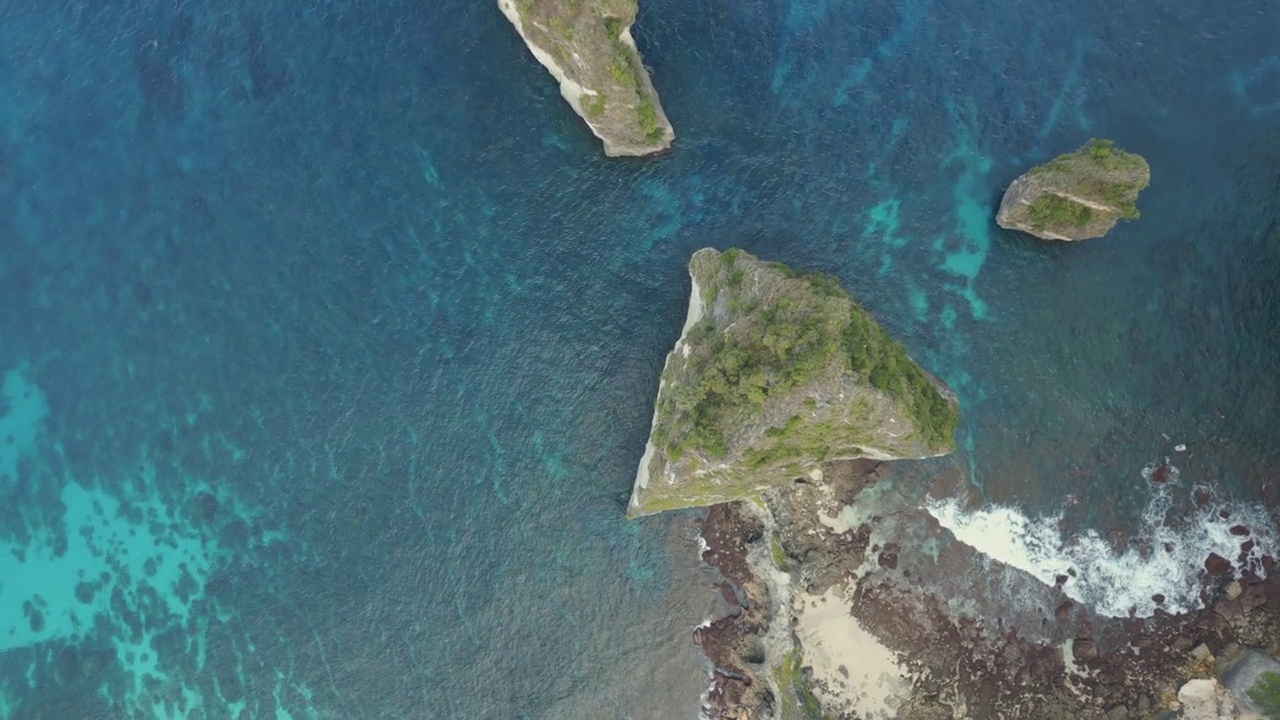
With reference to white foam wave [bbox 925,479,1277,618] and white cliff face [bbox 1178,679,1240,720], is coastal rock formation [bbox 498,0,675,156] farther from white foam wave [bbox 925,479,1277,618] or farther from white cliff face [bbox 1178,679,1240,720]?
white cliff face [bbox 1178,679,1240,720]

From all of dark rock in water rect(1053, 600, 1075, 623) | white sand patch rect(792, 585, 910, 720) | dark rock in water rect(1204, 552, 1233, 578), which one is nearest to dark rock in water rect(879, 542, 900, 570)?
white sand patch rect(792, 585, 910, 720)

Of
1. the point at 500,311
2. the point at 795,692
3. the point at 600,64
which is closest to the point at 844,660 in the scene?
the point at 795,692

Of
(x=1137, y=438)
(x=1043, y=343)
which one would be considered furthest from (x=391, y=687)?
(x=1137, y=438)

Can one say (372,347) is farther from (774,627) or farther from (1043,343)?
(1043,343)

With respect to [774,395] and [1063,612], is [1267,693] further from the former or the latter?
[774,395]

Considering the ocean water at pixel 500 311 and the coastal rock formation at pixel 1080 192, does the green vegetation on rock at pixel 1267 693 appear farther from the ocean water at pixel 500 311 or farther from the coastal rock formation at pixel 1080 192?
the coastal rock formation at pixel 1080 192

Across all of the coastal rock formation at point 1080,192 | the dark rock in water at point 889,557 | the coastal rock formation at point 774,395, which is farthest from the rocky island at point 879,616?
the coastal rock formation at point 1080,192
